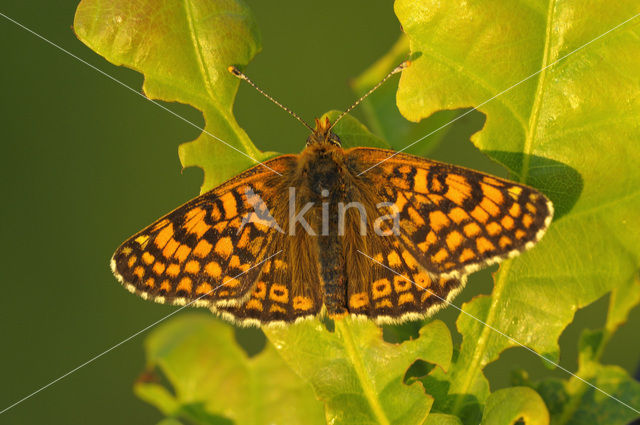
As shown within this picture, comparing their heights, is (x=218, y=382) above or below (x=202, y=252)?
below

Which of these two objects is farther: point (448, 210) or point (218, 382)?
point (218, 382)

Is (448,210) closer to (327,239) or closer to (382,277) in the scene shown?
(382,277)

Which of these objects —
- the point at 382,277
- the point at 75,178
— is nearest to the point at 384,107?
the point at 382,277

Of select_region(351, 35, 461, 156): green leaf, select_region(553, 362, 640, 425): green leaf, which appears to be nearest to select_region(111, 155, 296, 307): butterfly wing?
select_region(351, 35, 461, 156): green leaf

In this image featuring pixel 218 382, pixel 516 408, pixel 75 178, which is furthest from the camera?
pixel 75 178

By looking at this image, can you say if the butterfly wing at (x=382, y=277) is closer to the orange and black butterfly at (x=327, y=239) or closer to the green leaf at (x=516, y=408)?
the orange and black butterfly at (x=327, y=239)

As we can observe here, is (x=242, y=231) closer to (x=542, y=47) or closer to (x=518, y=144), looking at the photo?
(x=518, y=144)
